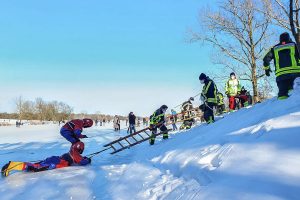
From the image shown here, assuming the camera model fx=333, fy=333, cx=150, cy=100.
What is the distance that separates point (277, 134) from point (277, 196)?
161 cm

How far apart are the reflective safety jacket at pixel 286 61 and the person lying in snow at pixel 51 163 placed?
5.48 metres

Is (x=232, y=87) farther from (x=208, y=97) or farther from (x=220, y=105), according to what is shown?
(x=208, y=97)

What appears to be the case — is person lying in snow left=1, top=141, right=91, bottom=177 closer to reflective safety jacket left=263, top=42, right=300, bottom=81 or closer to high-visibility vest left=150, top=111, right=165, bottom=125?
high-visibility vest left=150, top=111, right=165, bottom=125

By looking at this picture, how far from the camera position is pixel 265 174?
11.4ft

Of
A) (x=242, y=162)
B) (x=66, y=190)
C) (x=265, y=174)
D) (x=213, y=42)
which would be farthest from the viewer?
(x=213, y=42)

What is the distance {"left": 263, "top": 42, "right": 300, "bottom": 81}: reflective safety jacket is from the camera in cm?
748

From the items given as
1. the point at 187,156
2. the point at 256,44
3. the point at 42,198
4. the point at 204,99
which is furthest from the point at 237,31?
the point at 42,198

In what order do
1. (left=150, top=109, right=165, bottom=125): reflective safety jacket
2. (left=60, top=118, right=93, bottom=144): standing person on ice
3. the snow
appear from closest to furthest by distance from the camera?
the snow < (left=60, top=118, right=93, bottom=144): standing person on ice < (left=150, top=109, right=165, bottom=125): reflective safety jacket

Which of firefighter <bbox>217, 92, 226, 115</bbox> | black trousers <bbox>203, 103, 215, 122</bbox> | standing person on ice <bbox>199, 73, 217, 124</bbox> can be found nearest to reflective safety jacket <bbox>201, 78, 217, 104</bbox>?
standing person on ice <bbox>199, 73, 217, 124</bbox>

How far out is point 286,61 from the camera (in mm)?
7543

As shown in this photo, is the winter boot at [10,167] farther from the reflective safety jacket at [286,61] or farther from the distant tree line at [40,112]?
the distant tree line at [40,112]

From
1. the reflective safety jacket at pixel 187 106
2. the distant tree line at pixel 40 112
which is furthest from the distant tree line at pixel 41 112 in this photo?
the reflective safety jacket at pixel 187 106

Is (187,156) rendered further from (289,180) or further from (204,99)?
(204,99)

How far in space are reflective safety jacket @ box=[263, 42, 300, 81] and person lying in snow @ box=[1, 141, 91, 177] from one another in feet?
18.0
